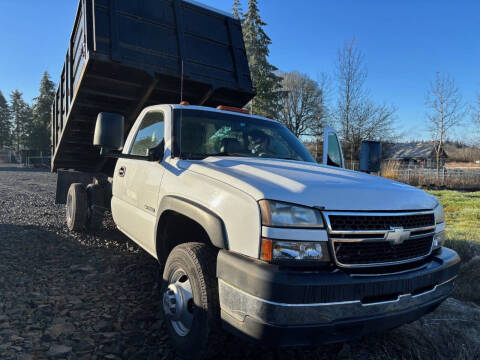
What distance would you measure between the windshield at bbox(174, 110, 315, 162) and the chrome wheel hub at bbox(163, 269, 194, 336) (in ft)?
3.46

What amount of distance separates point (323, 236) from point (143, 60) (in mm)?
3903

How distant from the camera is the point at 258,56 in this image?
3266 centimetres

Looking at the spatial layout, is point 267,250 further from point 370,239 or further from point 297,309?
point 370,239

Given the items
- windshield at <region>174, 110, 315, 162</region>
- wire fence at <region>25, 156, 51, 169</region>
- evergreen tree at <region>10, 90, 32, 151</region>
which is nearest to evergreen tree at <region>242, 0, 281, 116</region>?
wire fence at <region>25, 156, 51, 169</region>

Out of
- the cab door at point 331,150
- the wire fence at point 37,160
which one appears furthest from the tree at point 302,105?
the cab door at point 331,150

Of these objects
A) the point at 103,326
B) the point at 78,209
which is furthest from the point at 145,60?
the point at 103,326

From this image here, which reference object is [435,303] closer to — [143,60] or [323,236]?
[323,236]

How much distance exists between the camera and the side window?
11.5 feet

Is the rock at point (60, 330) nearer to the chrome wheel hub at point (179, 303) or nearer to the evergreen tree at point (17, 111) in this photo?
the chrome wheel hub at point (179, 303)

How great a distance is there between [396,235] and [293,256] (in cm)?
67

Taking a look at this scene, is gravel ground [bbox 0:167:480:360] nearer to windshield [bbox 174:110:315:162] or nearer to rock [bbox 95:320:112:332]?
rock [bbox 95:320:112:332]

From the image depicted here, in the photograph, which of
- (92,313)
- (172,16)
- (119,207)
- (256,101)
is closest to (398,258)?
(92,313)

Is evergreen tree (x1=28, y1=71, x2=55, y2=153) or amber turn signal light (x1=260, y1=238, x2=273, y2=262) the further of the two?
evergreen tree (x1=28, y1=71, x2=55, y2=153)

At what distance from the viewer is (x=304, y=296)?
174 cm
